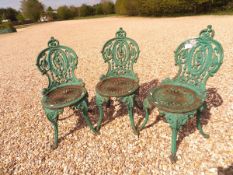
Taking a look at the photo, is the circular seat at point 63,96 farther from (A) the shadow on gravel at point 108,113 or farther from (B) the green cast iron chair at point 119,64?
(A) the shadow on gravel at point 108,113

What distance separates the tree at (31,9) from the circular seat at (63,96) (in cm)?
4524

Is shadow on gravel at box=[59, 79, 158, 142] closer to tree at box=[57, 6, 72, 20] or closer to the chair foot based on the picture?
the chair foot

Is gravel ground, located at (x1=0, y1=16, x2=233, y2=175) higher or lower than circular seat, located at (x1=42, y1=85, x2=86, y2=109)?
lower

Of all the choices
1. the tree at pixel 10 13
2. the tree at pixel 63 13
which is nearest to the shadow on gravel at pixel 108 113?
the tree at pixel 63 13

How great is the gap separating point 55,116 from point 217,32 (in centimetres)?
941

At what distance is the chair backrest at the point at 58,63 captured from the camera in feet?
10.3

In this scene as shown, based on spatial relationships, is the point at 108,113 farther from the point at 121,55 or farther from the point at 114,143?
the point at 121,55

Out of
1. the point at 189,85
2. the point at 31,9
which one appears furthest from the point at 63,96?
the point at 31,9

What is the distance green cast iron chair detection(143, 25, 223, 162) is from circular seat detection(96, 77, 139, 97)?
1.13 ft

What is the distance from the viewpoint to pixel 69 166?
8.57 ft

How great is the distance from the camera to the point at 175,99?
8.18 ft

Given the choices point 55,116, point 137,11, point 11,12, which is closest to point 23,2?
point 11,12

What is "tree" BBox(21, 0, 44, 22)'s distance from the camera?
133ft

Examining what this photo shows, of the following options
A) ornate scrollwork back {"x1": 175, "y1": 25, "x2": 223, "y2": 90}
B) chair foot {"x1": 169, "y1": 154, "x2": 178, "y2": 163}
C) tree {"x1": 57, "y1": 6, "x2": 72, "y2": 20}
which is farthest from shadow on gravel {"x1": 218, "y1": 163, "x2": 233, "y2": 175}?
tree {"x1": 57, "y1": 6, "x2": 72, "y2": 20}
